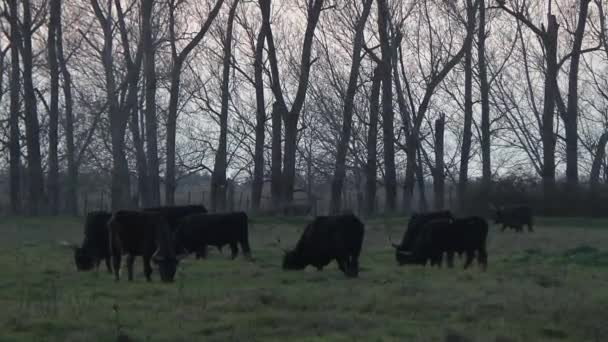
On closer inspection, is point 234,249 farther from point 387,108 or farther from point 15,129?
point 15,129

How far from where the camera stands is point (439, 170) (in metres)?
48.8

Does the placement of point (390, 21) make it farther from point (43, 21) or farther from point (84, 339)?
point (84, 339)

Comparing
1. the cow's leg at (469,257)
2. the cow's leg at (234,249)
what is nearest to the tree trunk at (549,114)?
the cow's leg at (234,249)

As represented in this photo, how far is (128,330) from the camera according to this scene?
1183 cm

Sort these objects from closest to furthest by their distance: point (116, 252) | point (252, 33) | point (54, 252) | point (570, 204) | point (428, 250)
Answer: point (116, 252) < point (428, 250) < point (54, 252) < point (570, 204) < point (252, 33)

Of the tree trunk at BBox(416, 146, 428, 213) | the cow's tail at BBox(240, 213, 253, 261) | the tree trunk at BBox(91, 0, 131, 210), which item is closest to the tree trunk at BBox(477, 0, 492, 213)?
the tree trunk at BBox(416, 146, 428, 213)

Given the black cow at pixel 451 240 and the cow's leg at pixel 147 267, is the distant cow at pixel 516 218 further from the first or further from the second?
the cow's leg at pixel 147 267

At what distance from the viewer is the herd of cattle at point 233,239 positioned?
18234 mm

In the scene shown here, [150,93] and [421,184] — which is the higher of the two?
[150,93]

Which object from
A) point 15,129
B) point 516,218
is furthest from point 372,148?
point 15,129

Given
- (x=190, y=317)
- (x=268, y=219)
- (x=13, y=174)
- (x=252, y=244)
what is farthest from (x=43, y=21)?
(x=190, y=317)

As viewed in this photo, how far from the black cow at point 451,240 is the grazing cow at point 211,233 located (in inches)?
166

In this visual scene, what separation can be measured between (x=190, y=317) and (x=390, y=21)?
34430 mm

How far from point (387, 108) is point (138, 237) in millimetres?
28987
